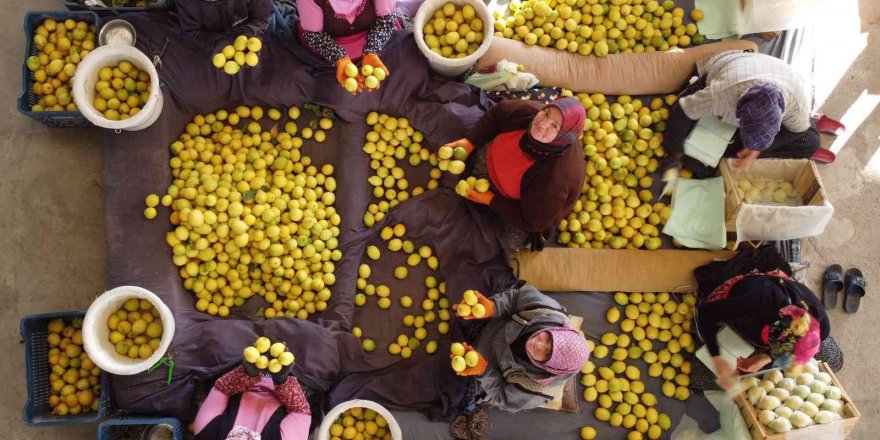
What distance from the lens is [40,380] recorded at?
253 centimetres

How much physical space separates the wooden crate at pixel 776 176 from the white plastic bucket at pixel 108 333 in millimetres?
2427

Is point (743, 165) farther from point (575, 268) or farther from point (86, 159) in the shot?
point (86, 159)

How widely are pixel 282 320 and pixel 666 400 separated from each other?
1.75m

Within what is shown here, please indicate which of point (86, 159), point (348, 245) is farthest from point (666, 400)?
point (86, 159)

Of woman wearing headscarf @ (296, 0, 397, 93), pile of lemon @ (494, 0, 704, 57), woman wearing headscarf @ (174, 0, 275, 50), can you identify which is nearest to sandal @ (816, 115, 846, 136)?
pile of lemon @ (494, 0, 704, 57)

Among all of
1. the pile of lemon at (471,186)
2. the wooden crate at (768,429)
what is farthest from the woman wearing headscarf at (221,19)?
the wooden crate at (768,429)

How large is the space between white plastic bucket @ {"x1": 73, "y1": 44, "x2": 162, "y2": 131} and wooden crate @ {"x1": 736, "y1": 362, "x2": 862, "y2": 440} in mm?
2771

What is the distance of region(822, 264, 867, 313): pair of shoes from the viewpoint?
3.03 meters

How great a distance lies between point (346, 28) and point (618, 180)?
1.44 meters

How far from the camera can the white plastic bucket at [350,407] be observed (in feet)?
8.05

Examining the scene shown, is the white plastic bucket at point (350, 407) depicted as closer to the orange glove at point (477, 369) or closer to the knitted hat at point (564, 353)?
the orange glove at point (477, 369)

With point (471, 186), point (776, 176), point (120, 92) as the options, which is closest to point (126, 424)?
point (120, 92)

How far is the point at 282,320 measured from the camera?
271 centimetres

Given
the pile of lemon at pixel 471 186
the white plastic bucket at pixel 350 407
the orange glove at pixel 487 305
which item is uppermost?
the pile of lemon at pixel 471 186
